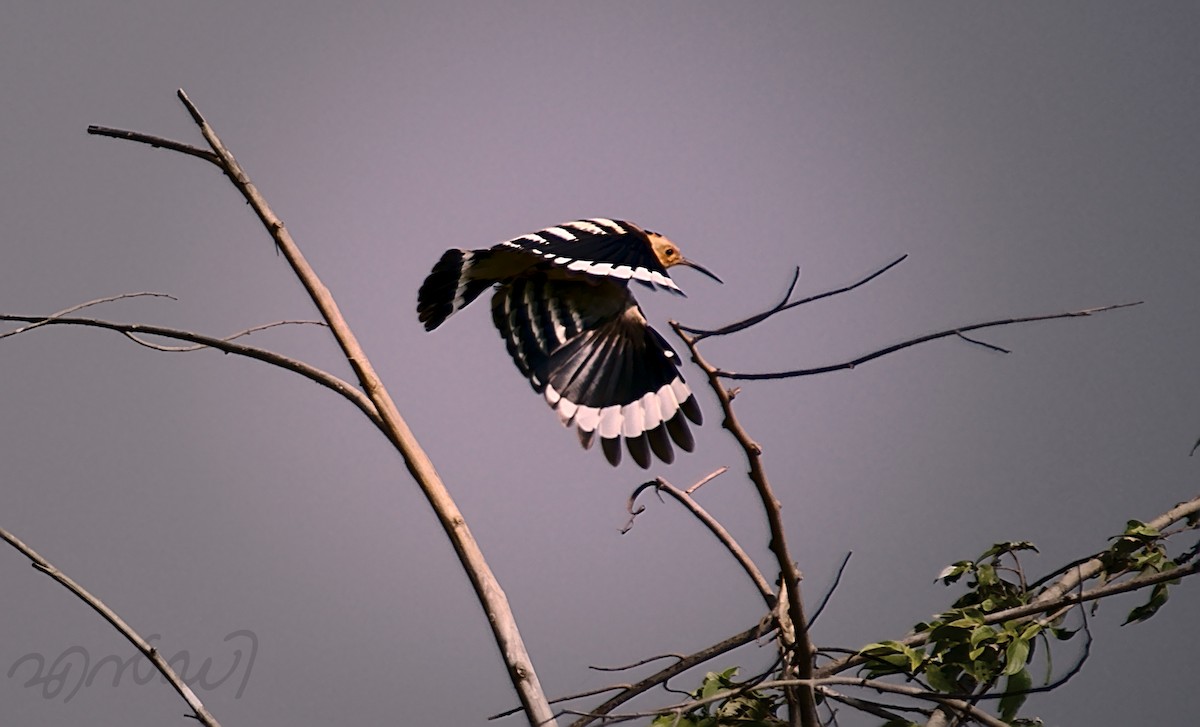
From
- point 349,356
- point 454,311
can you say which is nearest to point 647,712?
point 349,356

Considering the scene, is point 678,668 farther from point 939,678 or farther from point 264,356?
A: point 264,356

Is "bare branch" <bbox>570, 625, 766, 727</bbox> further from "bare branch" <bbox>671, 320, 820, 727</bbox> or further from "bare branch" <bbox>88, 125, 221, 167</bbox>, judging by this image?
"bare branch" <bbox>88, 125, 221, 167</bbox>

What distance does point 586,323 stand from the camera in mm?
1349

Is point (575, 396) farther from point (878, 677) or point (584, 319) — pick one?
point (878, 677)

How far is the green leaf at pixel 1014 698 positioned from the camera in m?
0.97

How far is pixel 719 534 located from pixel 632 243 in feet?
1.55

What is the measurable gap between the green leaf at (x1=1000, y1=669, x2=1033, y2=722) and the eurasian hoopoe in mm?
460

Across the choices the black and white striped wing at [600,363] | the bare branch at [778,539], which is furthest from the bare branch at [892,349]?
the black and white striped wing at [600,363]

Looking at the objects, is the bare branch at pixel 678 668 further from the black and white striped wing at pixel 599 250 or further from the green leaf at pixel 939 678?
the black and white striped wing at pixel 599 250

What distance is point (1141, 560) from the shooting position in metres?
1.01

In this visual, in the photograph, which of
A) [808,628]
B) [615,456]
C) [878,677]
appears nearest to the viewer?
[808,628]

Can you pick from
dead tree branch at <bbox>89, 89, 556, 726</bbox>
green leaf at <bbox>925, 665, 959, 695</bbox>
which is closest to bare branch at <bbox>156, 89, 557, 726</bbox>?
dead tree branch at <bbox>89, 89, 556, 726</bbox>

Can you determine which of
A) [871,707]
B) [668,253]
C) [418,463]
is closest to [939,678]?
[871,707]

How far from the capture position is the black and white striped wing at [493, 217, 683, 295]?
47.3 inches
